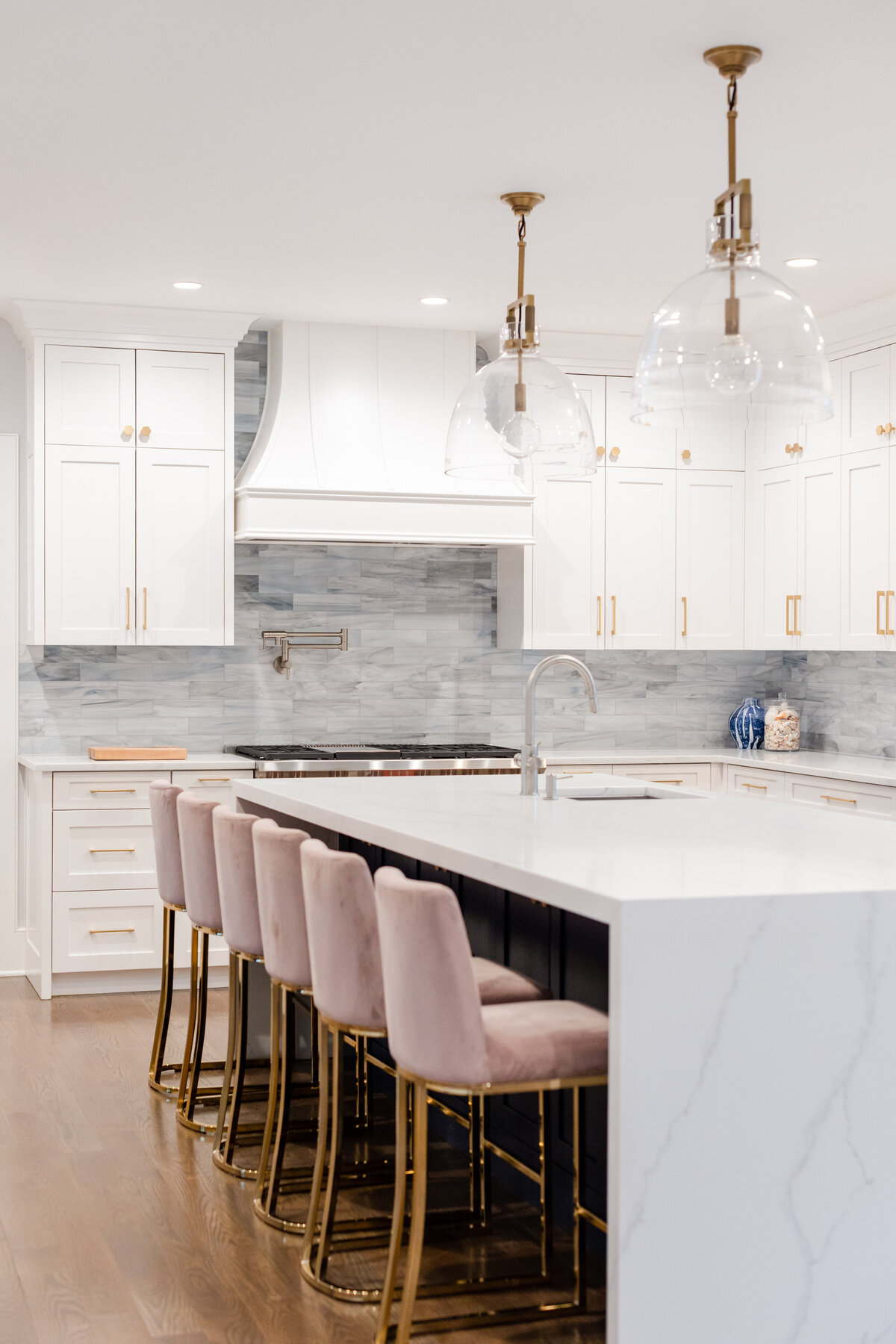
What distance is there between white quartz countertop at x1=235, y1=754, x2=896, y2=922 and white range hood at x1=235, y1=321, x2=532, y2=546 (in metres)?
1.95

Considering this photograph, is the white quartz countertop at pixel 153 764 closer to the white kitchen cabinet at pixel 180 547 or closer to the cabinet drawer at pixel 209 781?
the cabinet drawer at pixel 209 781

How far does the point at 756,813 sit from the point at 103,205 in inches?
107

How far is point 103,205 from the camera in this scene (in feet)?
14.4

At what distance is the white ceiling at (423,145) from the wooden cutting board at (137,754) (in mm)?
1789

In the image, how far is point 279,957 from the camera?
317 centimetres

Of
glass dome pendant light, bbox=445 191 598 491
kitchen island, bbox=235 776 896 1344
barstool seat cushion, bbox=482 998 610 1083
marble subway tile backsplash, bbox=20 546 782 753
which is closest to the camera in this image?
kitchen island, bbox=235 776 896 1344

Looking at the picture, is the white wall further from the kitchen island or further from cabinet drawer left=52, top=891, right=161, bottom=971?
the kitchen island

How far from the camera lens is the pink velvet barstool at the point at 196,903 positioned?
3.82 m

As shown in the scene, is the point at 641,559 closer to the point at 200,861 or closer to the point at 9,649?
the point at 9,649

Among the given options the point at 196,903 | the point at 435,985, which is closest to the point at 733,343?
the point at 435,985

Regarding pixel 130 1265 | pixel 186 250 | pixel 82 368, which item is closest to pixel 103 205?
pixel 186 250

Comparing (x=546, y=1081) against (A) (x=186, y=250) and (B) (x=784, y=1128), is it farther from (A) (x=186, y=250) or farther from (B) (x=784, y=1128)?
(A) (x=186, y=250)

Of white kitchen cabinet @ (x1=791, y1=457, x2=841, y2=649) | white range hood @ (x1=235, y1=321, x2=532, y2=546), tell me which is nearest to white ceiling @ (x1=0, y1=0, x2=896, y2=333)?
white range hood @ (x1=235, y1=321, x2=532, y2=546)

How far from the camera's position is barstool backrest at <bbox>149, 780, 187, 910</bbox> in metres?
4.19
